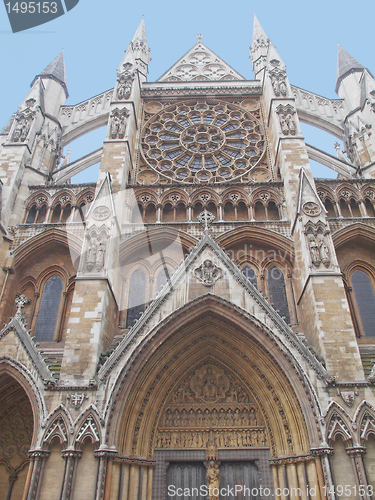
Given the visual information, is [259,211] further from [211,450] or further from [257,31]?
[257,31]

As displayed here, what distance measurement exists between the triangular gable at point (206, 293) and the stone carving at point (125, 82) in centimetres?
866

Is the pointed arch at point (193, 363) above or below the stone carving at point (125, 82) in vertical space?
below

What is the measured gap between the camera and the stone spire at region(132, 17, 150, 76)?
2192 cm

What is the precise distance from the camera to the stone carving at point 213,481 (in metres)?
10.5

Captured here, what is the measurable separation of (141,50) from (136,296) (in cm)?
1502

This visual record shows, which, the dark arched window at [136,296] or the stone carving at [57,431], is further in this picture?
the dark arched window at [136,296]

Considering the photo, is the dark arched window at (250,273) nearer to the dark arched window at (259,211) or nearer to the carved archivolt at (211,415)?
the dark arched window at (259,211)

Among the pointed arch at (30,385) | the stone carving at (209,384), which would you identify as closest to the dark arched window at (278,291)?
the stone carving at (209,384)

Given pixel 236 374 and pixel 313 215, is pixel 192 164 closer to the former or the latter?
pixel 313 215

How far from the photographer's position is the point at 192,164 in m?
17.6

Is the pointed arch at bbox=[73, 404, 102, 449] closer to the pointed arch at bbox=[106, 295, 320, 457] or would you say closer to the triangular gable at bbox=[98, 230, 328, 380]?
the pointed arch at bbox=[106, 295, 320, 457]

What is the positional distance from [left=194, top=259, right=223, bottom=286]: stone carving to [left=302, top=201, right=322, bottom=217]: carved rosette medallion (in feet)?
11.6

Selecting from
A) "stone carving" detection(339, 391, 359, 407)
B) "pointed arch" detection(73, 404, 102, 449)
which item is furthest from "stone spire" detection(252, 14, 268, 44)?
"pointed arch" detection(73, 404, 102, 449)

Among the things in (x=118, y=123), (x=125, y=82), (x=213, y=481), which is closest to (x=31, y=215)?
(x=118, y=123)
